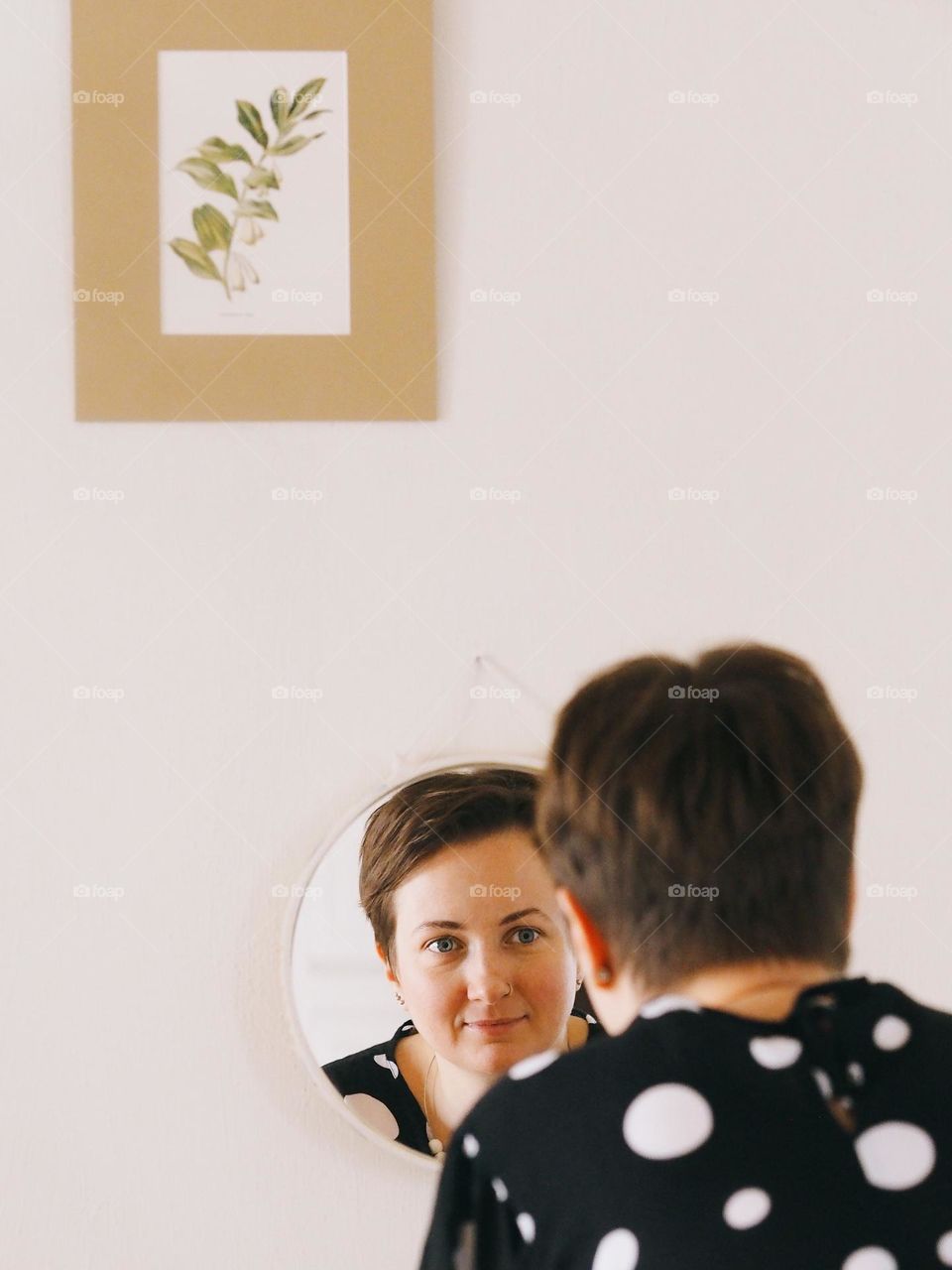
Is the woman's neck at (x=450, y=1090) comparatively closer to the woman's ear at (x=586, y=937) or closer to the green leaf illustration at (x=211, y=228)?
the woman's ear at (x=586, y=937)

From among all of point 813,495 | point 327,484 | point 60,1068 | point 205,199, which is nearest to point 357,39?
point 205,199

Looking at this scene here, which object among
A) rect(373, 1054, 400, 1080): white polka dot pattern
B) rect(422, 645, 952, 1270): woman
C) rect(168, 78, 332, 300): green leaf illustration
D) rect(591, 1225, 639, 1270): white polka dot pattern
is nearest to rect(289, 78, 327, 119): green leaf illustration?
rect(168, 78, 332, 300): green leaf illustration

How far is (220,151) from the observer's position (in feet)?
3.72

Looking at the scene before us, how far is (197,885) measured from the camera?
1.12 m

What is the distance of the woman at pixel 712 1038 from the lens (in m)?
0.56

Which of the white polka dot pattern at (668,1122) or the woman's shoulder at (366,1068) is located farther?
the woman's shoulder at (366,1068)

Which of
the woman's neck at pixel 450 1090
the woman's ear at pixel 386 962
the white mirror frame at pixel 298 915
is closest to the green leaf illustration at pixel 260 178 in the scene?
the white mirror frame at pixel 298 915

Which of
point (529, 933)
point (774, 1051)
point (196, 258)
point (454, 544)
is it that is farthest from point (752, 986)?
point (196, 258)

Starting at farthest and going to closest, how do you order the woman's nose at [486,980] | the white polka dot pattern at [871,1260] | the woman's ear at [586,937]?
the woman's nose at [486,980] → the woman's ear at [586,937] → the white polka dot pattern at [871,1260]

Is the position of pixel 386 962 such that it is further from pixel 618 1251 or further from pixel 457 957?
pixel 618 1251

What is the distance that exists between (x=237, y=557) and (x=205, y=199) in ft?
1.04

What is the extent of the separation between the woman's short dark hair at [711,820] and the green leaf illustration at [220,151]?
0.71 metres

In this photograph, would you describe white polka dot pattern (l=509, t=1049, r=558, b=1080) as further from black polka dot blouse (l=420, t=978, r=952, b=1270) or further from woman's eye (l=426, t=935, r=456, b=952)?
woman's eye (l=426, t=935, r=456, b=952)

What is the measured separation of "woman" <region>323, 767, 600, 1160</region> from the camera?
1.05 meters
